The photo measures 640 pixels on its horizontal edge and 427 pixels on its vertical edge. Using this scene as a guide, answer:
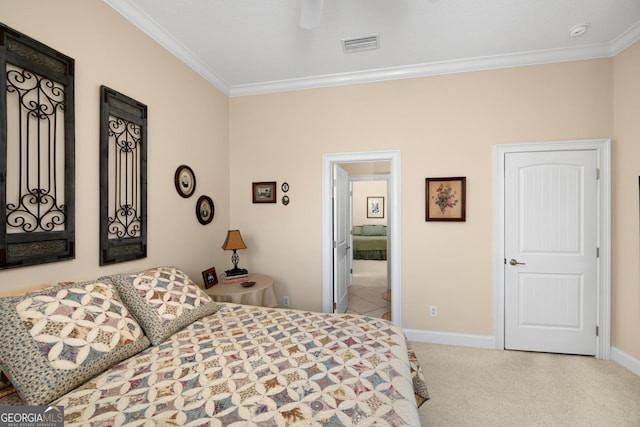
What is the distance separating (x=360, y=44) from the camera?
262cm

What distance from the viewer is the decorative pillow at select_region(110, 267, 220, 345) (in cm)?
166

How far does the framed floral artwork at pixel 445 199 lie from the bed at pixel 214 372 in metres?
1.60

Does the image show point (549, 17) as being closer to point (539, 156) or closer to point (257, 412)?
point (539, 156)

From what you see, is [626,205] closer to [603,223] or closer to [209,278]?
[603,223]

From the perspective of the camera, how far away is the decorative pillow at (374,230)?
30.4 feet

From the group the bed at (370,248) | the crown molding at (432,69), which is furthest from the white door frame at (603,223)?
the bed at (370,248)

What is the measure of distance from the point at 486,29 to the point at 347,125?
1.48 metres

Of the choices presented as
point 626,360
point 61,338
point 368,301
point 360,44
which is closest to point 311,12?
point 360,44

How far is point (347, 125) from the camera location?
3289 millimetres

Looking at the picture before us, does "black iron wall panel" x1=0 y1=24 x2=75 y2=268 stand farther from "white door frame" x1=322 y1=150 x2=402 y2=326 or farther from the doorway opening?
the doorway opening

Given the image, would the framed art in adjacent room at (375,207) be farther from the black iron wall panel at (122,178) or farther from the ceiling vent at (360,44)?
the black iron wall panel at (122,178)

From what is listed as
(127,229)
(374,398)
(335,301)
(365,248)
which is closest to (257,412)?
(374,398)

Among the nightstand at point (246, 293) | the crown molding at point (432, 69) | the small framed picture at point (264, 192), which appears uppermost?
the crown molding at point (432, 69)

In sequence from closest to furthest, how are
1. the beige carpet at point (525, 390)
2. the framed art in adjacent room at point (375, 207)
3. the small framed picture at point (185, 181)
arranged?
1. the beige carpet at point (525, 390)
2. the small framed picture at point (185, 181)
3. the framed art in adjacent room at point (375, 207)
